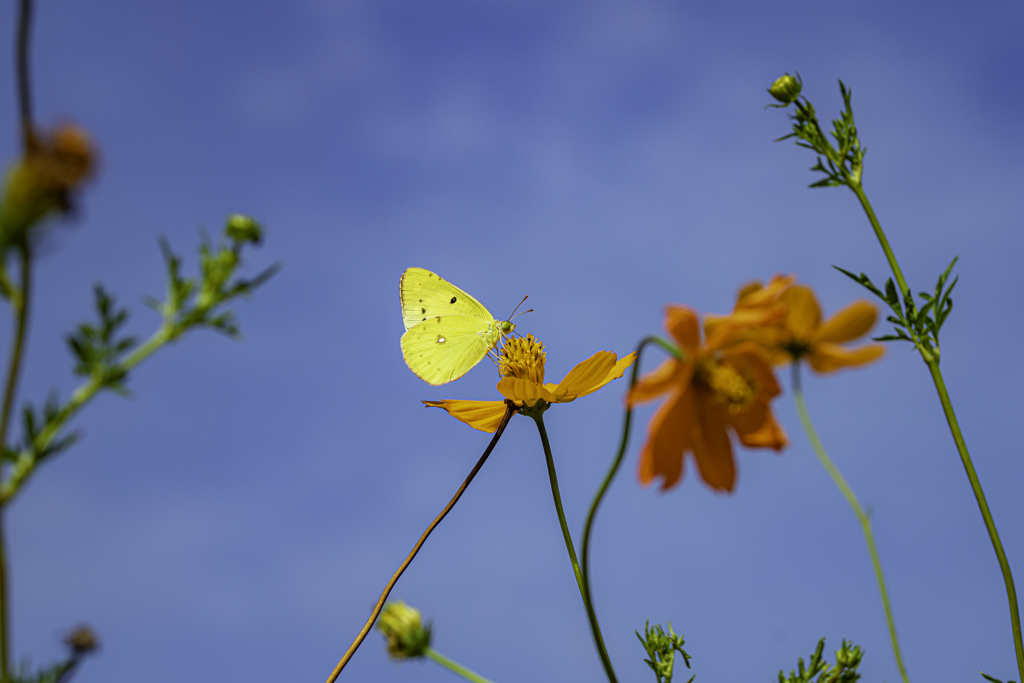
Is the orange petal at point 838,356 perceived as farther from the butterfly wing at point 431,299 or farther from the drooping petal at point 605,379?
the butterfly wing at point 431,299

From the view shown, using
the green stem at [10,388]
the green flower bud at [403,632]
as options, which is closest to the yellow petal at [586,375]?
the green flower bud at [403,632]

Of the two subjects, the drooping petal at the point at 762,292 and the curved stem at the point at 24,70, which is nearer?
the curved stem at the point at 24,70

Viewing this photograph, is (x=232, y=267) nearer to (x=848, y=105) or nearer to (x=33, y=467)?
(x=33, y=467)

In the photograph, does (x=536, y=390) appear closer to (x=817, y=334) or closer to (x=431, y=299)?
(x=817, y=334)

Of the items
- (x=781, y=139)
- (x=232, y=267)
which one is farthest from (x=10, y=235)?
(x=781, y=139)

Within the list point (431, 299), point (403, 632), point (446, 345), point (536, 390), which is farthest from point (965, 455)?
point (431, 299)

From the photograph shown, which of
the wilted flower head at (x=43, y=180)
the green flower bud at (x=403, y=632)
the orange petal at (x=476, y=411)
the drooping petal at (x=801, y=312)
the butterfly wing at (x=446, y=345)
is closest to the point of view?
the wilted flower head at (x=43, y=180)

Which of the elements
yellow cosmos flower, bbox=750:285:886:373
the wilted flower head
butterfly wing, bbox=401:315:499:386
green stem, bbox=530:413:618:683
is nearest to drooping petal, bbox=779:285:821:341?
yellow cosmos flower, bbox=750:285:886:373
